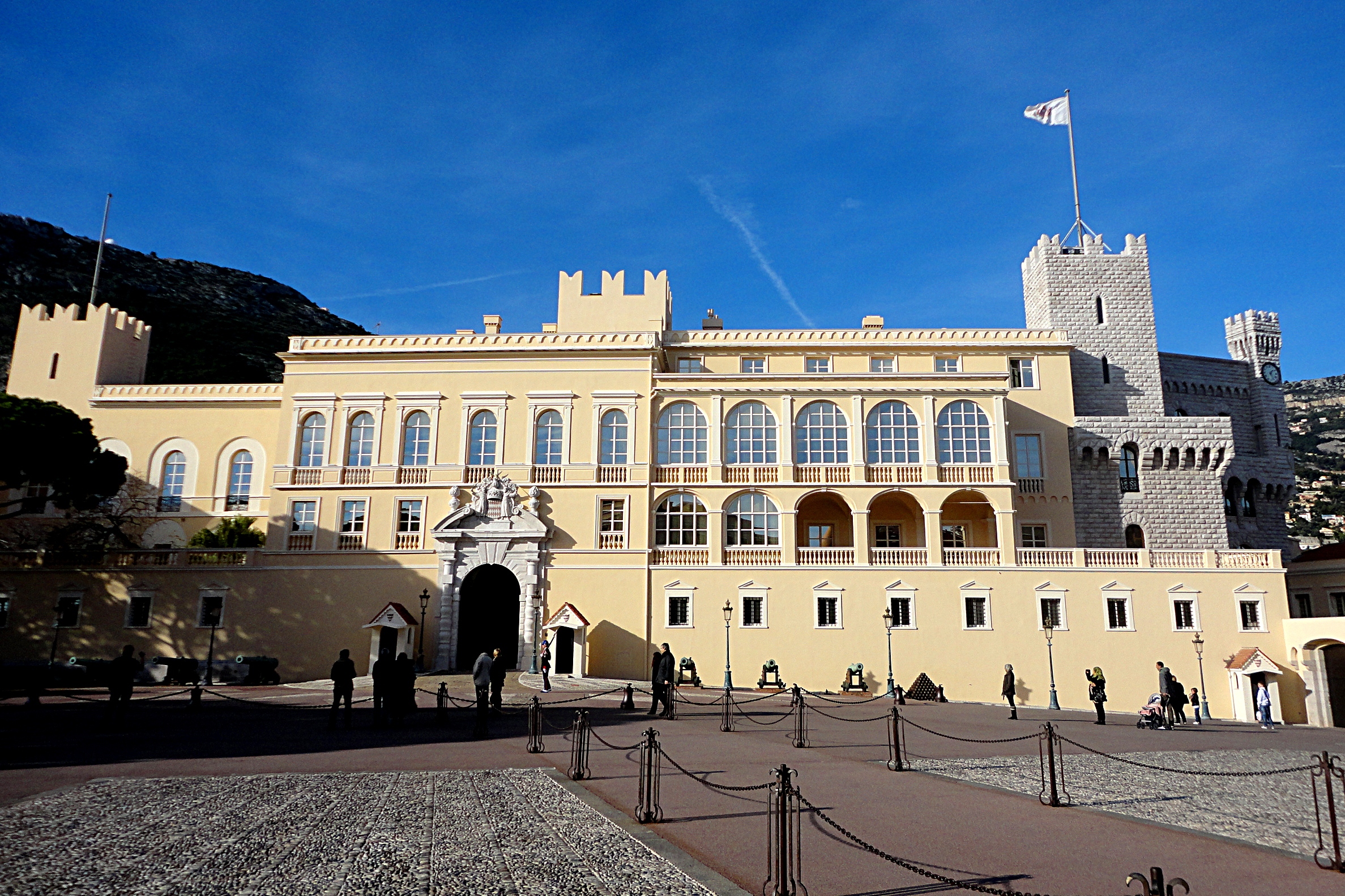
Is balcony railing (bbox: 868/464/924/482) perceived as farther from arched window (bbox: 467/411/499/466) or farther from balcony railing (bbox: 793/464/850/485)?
arched window (bbox: 467/411/499/466)

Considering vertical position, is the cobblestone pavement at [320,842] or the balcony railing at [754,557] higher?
the balcony railing at [754,557]

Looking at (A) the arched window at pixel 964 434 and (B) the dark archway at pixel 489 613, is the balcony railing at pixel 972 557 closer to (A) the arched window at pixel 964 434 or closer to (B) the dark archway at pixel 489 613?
(A) the arched window at pixel 964 434

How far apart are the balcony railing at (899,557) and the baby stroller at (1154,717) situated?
38.0 ft

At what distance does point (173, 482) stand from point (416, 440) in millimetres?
13636

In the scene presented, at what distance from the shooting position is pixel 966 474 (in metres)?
37.0

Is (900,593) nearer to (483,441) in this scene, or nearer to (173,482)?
(483,441)

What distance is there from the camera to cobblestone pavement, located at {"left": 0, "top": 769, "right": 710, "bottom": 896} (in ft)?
26.1

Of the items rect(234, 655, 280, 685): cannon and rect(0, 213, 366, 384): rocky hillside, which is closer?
rect(234, 655, 280, 685): cannon

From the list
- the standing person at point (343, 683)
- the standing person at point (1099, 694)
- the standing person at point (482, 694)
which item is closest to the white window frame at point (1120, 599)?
the standing person at point (1099, 694)

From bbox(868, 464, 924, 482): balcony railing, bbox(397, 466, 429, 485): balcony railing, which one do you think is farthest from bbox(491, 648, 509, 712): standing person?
bbox(868, 464, 924, 482): balcony railing

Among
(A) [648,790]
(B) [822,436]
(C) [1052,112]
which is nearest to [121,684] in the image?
(A) [648,790]

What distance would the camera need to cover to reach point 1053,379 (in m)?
42.2

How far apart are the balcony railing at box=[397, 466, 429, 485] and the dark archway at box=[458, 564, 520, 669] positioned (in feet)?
16.1

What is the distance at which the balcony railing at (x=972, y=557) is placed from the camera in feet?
117
